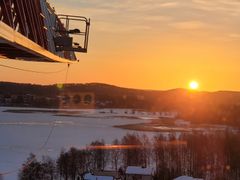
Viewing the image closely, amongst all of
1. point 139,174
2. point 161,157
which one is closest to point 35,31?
point 139,174

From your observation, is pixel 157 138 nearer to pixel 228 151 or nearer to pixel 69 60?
pixel 228 151

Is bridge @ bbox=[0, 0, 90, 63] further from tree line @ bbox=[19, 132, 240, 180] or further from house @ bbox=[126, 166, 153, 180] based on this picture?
tree line @ bbox=[19, 132, 240, 180]

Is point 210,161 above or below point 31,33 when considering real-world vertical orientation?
below

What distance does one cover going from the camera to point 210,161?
136 feet

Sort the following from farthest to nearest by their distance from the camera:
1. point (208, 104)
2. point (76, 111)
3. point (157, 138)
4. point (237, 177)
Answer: point (76, 111)
point (208, 104)
point (157, 138)
point (237, 177)

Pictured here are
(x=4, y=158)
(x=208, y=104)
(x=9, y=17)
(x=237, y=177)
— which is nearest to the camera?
(x=9, y=17)

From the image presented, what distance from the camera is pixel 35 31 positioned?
4.57 metres

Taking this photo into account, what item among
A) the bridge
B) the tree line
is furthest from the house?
the bridge

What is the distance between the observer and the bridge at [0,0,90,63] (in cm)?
356

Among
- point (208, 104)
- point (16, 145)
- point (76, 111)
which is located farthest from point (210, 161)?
point (76, 111)

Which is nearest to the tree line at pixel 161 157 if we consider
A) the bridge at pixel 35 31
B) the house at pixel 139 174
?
the house at pixel 139 174

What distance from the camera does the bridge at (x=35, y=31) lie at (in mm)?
3564

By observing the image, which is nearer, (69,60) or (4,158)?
(69,60)

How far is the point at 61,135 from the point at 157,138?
10.0 metres
